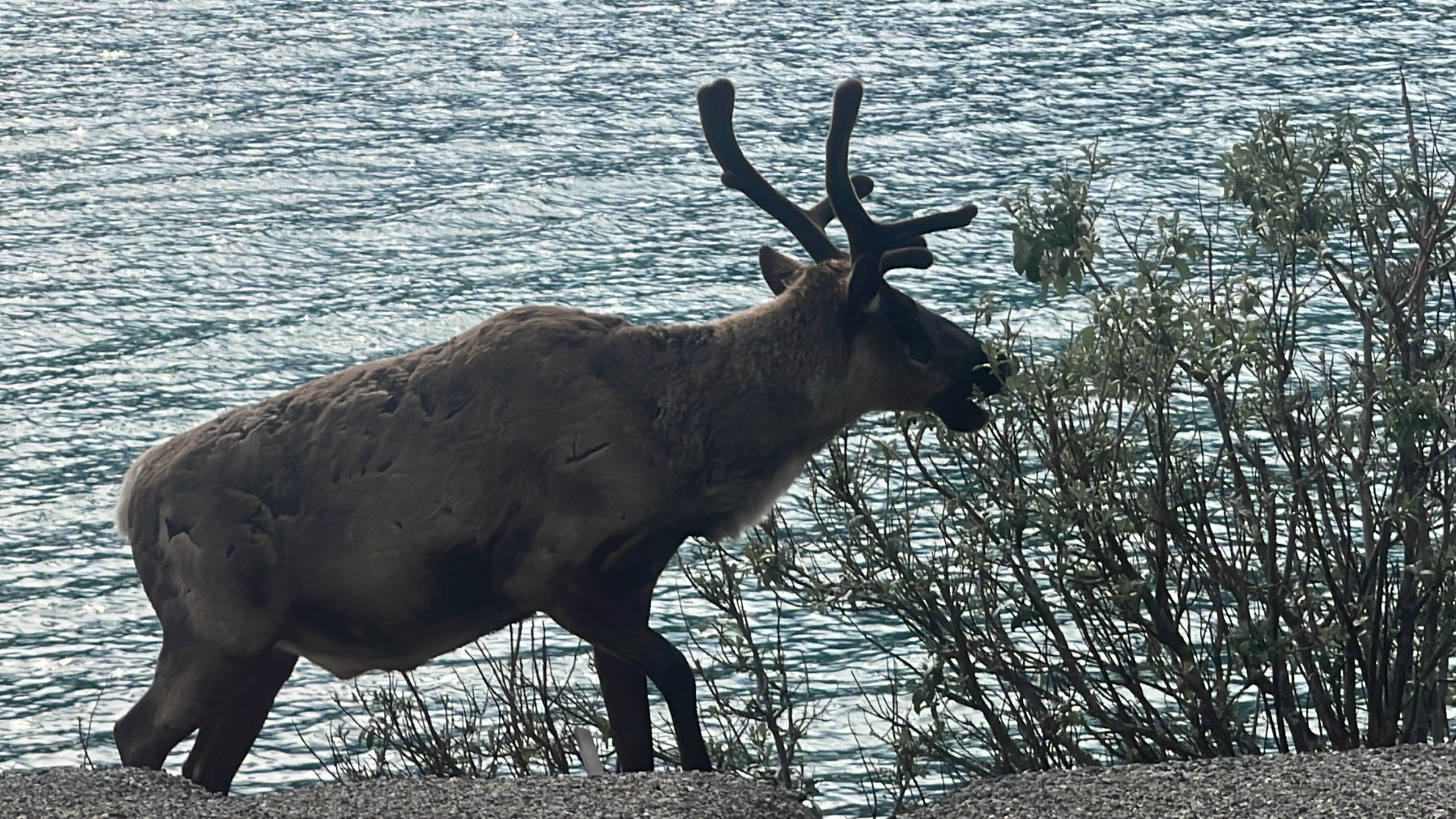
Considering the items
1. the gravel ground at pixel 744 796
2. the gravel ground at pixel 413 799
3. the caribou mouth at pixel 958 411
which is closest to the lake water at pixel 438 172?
the caribou mouth at pixel 958 411

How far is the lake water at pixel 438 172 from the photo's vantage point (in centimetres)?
1945

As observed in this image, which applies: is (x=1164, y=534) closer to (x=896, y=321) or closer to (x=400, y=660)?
(x=896, y=321)

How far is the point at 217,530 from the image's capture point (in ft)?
25.8

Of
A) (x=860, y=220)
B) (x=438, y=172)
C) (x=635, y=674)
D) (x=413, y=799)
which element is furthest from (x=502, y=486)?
(x=438, y=172)

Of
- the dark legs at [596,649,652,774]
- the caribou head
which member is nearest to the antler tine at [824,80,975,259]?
the caribou head

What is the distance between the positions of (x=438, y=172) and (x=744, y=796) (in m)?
24.6

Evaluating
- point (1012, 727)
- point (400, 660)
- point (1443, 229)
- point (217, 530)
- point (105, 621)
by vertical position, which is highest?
point (1443, 229)

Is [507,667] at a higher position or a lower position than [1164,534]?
lower

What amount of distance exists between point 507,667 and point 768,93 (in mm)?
20274

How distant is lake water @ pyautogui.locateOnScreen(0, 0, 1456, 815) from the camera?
19.5 metres

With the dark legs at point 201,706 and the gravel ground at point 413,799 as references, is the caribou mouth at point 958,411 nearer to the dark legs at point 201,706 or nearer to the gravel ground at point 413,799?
the gravel ground at point 413,799

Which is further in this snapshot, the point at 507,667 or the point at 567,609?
the point at 507,667

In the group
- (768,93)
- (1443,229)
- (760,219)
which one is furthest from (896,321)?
(768,93)

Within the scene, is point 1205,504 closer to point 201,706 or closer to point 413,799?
point 413,799
